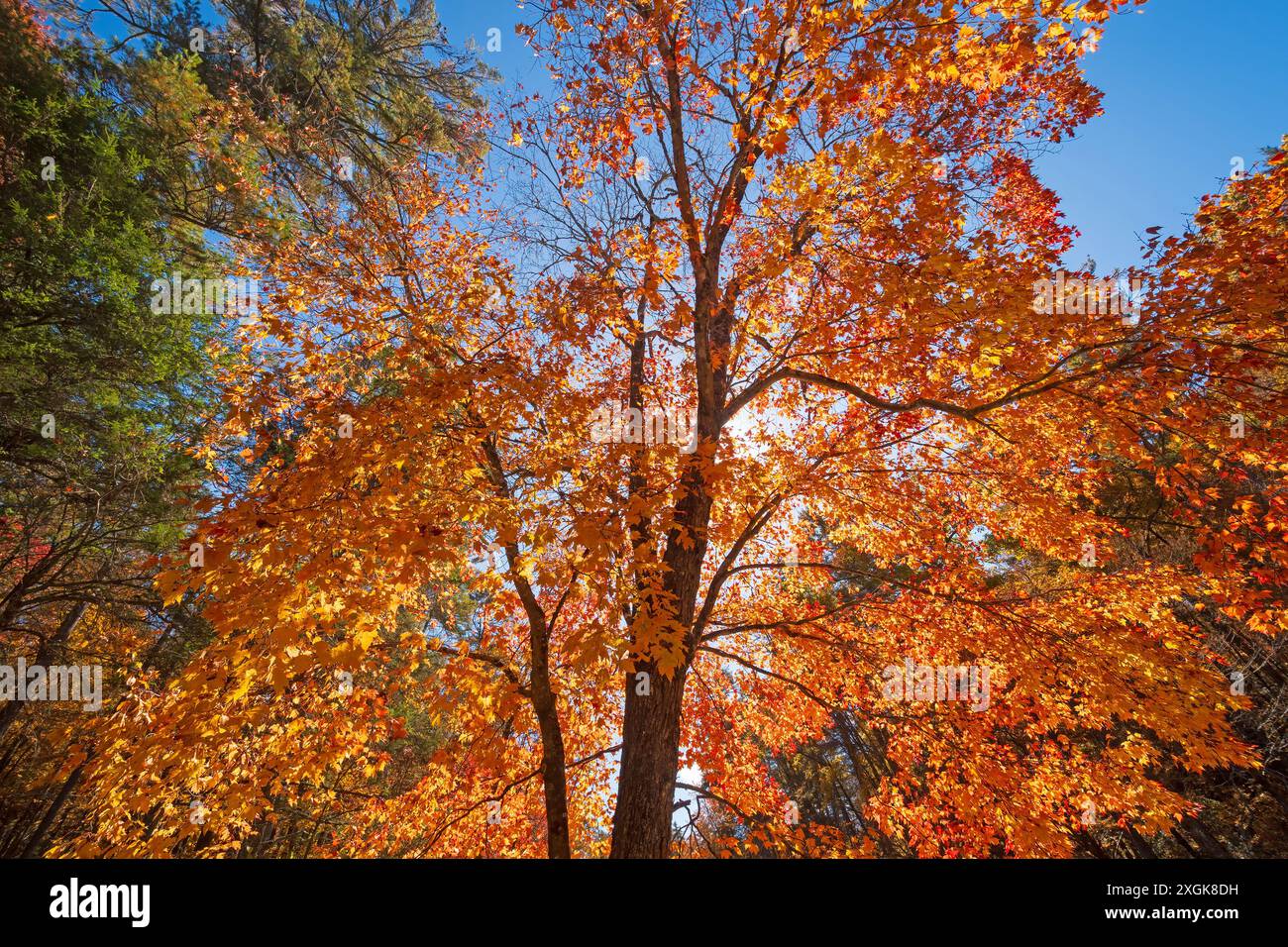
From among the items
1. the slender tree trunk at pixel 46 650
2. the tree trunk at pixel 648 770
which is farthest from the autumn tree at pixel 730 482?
the slender tree trunk at pixel 46 650

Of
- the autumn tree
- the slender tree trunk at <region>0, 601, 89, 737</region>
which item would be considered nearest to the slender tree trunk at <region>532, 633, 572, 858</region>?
the autumn tree

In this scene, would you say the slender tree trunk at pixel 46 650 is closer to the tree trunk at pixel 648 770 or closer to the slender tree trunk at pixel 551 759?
the slender tree trunk at pixel 551 759

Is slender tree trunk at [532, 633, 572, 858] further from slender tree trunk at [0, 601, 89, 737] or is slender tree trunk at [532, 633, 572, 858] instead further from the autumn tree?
slender tree trunk at [0, 601, 89, 737]

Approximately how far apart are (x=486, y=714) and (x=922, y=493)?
6.65 meters

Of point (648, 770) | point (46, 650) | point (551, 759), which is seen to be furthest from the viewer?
point (46, 650)

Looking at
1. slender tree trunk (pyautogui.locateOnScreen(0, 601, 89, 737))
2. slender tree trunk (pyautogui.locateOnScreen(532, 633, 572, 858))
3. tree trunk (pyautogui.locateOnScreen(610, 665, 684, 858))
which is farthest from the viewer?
slender tree trunk (pyautogui.locateOnScreen(0, 601, 89, 737))

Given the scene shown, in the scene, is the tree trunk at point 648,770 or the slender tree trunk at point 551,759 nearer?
the tree trunk at point 648,770

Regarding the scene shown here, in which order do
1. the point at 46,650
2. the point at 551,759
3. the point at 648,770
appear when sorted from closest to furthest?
the point at 648,770
the point at 551,759
the point at 46,650

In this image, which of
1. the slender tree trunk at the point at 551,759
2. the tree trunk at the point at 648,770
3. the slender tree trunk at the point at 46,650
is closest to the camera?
the tree trunk at the point at 648,770

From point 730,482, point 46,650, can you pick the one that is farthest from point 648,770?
point 46,650

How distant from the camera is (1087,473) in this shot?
25.0ft

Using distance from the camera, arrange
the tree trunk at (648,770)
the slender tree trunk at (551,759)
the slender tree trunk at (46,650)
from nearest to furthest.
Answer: the tree trunk at (648,770)
the slender tree trunk at (551,759)
the slender tree trunk at (46,650)

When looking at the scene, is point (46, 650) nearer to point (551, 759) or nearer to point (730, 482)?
point (551, 759)
